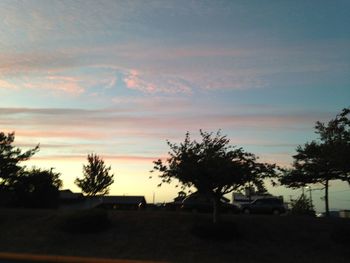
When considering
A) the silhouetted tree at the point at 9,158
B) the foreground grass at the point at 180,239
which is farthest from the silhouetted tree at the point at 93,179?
the foreground grass at the point at 180,239

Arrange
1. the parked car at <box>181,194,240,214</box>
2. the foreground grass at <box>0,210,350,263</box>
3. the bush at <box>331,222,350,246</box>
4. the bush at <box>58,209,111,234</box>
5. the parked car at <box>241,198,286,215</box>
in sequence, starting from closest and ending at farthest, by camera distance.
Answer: the foreground grass at <box>0,210,350,263</box> < the bush at <box>331,222,350,246</box> < the bush at <box>58,209,111,234</box> < the parked car at <box>181,194,240,214</box> < the parked car at <box>241,198,286,215</box>

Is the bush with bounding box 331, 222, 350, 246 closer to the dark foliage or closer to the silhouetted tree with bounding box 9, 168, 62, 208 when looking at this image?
the dark foliage

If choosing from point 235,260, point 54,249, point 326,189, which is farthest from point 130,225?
point 326,189

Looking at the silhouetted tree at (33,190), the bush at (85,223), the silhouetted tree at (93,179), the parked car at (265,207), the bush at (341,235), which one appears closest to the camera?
the bush at (341,235)

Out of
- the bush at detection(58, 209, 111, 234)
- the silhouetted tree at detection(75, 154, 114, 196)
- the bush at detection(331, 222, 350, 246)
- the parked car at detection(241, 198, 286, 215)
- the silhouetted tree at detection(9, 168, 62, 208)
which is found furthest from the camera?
the silhouetted tree at detection(75, 154, 114, 196)

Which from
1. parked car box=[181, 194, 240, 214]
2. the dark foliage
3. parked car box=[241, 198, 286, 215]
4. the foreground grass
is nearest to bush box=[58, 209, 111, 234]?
the foreground grass

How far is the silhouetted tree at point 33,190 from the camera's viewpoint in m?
50.3

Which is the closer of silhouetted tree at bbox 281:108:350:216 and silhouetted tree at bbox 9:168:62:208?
silhouetted tree at bbox 281:108:350:216

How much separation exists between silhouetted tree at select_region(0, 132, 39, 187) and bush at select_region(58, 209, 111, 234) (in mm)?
23261

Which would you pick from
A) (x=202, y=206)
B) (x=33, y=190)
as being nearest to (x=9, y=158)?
(x=33, y=190)

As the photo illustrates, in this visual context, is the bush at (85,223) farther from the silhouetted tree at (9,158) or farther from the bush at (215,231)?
the silhouetted tree at (9,158)

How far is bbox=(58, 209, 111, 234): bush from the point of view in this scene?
28766 mm

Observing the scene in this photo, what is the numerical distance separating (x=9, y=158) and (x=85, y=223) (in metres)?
26.3

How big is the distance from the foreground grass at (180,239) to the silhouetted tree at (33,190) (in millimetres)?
17527
